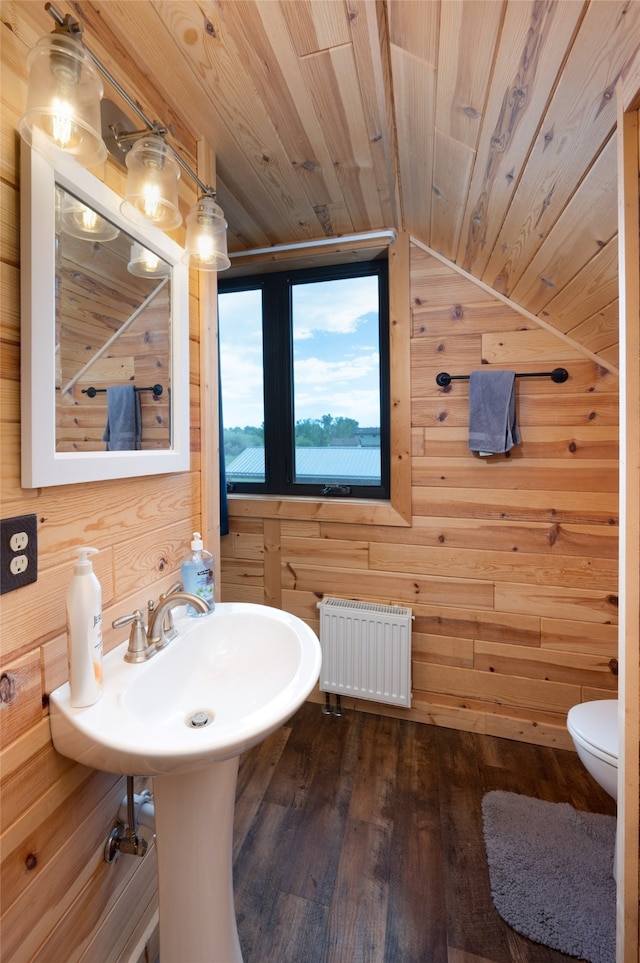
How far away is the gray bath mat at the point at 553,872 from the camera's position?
1.09m

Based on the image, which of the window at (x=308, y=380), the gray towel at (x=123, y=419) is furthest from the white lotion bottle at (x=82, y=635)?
the window at (x=308, y=380)

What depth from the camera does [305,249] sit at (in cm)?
197

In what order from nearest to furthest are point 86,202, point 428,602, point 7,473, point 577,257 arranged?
point 7,473
point 86,202
point 577,257
point 428,602

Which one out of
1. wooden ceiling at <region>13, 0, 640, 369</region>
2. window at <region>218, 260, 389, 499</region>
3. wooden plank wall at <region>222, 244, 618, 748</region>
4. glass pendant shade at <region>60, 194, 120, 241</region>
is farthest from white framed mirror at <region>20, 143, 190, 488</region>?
wooden plank wall at <region>222, 244, 618, 748</region>

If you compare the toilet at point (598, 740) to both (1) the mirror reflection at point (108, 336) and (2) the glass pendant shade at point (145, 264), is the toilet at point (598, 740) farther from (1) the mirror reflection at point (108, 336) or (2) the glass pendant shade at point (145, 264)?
(2) the glass pendant shade at point (145, 264)

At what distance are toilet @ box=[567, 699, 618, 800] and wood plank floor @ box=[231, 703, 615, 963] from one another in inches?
17.1

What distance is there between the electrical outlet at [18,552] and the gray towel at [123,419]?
25cm

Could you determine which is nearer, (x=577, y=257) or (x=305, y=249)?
(x=577, y=257)

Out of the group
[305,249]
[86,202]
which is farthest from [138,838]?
[305,249]

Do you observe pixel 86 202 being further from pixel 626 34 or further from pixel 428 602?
pixel 428 602

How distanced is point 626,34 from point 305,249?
4.79 feet

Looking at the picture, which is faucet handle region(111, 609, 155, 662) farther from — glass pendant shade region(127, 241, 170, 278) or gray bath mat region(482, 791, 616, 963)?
gray bath mat region(482, 791, 616, 963)

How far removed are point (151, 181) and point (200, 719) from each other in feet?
4.03

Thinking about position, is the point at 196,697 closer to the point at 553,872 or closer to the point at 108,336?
the point at 108,336
